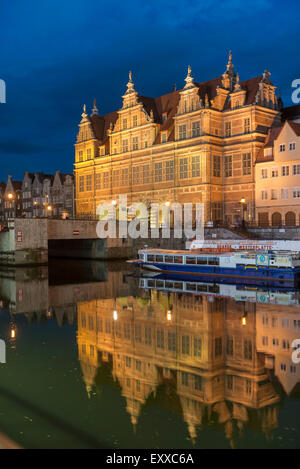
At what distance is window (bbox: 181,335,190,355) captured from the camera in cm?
1654

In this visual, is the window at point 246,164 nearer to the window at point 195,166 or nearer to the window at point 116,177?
the window at point 195,166

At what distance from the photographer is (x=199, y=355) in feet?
52.7

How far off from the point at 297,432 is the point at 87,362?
25.5ft

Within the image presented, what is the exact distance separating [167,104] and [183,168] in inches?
553

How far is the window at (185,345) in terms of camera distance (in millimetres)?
16544

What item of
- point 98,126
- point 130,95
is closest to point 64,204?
point 98,126

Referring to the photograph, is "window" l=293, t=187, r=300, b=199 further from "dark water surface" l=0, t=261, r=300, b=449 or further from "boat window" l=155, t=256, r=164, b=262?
"dark water surface" l=0, t=261, r=300, b=449

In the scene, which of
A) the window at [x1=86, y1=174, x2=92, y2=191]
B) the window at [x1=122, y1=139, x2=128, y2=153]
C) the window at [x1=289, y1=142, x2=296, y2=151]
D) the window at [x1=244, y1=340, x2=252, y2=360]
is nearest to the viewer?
the window at [x1=244, y1=340, x2=252, y2=360]

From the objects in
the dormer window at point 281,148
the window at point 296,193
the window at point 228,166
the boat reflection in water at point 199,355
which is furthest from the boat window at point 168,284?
the window at point 228,166

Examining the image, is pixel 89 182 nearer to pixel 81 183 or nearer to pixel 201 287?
pixel 81 183

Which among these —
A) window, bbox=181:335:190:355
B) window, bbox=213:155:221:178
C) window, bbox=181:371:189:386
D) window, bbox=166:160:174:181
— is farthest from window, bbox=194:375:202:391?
window, bbox=166:160:174:181

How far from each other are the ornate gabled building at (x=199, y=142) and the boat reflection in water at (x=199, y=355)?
93.8 feet

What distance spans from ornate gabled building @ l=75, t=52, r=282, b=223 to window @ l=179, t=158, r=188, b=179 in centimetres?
13
